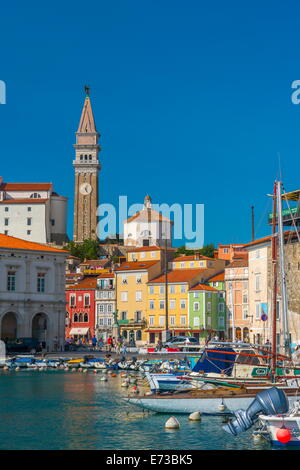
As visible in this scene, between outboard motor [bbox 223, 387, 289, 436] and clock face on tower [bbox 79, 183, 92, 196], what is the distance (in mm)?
150773

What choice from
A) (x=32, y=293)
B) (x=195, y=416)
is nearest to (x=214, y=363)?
(x=195, y=416)

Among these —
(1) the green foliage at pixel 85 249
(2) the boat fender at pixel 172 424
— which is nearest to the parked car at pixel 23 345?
(2) the boat fender at pixel 172 424

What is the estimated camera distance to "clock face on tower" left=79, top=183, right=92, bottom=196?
17388 cm

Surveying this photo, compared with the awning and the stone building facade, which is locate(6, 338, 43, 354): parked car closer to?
the stone building facade

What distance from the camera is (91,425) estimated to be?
2925 centimetres

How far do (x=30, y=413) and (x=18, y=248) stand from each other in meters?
38.5

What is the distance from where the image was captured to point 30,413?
107 ft

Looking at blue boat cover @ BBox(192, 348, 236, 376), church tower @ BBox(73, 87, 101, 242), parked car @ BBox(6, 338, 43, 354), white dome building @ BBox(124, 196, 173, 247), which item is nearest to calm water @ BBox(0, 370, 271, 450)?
blue boat cover @ BBox(192, 348, 236, 376)

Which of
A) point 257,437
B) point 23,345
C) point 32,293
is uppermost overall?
point 32,293

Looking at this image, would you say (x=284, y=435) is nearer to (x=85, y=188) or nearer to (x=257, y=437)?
(x=257, y=437)

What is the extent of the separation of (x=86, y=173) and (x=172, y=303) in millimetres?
89337

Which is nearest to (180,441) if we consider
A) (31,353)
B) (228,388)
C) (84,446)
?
(84,446)

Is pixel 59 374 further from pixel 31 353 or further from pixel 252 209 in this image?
pixel 252 209

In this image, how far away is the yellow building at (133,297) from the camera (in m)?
92.0
